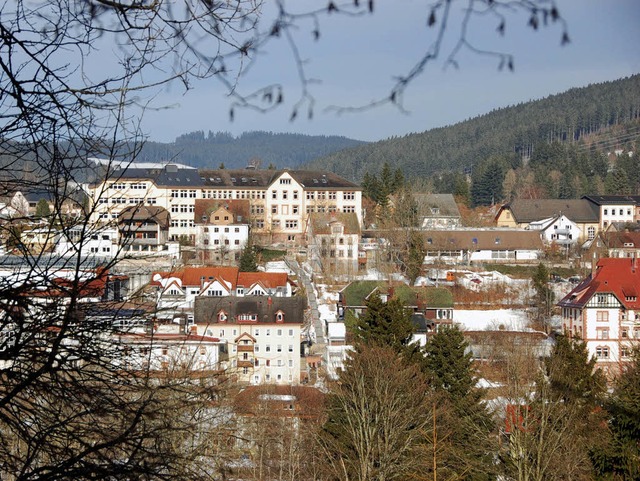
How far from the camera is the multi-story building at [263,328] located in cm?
2500

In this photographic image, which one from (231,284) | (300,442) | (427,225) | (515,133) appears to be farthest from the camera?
(515,133)

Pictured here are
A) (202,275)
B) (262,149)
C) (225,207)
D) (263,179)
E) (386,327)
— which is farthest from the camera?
(262,149)

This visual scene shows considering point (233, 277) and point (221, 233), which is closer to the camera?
point (233, 277)

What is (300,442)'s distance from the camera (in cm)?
1616

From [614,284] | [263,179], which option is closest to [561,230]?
[263,179]

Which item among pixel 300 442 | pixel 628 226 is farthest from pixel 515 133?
pixel 300 442

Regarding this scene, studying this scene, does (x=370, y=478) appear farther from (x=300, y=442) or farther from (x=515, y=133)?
(x=515, y=133)

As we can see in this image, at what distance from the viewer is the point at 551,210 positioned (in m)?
51.8

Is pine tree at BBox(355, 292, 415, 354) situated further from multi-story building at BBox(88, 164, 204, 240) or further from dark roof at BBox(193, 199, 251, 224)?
dark roof at BBox(193, 199, 251, 224)

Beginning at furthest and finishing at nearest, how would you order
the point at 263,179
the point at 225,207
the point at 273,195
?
the point at 263,179 < the point at 273,195 < the point at 225,207

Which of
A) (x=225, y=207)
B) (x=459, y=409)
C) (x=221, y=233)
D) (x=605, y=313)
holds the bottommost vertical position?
(x=459, y=409)

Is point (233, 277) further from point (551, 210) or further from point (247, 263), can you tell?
point (551, 210)

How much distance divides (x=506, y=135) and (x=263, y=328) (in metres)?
86.5

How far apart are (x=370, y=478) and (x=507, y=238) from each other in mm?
30563
